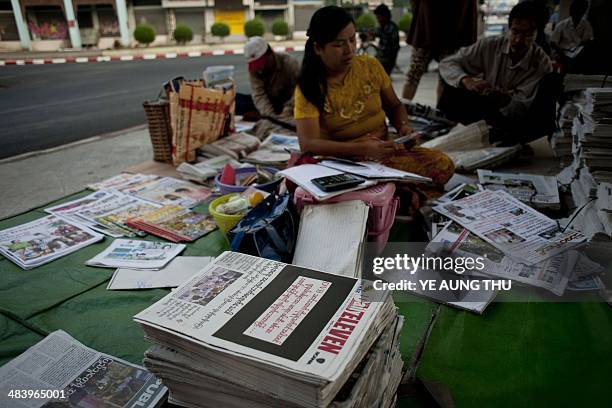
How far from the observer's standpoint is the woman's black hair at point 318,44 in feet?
6.21

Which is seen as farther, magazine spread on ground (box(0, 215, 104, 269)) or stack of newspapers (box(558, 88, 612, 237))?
magazine spread on ground (box(0, 215, 104, 269))

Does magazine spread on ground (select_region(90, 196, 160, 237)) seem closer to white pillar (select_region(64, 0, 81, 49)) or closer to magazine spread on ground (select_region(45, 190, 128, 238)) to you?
magazine spread on ground (select_region(45, 190, 128, 238))

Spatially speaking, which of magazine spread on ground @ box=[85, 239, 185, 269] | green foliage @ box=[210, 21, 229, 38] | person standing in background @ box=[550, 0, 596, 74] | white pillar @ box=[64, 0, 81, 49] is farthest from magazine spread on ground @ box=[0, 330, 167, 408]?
green foliage @ box=[210, 21, 229, 38]

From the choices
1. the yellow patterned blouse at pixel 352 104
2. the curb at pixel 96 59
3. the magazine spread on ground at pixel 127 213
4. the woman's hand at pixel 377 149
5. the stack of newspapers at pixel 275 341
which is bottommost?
the magazine spread on ground at pixel 127 213

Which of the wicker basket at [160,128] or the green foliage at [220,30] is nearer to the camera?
the wicker basket at [160,128]

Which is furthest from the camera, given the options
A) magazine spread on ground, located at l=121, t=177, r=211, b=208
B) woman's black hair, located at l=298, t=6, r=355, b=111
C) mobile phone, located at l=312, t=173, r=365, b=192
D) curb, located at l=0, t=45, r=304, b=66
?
curb, located at l=0, t=45, r=304, b=66

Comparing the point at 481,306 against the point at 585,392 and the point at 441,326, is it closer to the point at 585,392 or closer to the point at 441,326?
the point at 441,326

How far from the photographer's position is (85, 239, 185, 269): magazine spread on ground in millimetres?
1781

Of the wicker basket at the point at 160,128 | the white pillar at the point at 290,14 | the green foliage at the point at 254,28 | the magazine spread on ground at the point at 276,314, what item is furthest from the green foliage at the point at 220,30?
the magazine spread on ground at the point at 276,314

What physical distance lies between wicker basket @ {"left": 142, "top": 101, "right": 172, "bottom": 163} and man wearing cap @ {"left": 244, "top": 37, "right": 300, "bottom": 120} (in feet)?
2.84

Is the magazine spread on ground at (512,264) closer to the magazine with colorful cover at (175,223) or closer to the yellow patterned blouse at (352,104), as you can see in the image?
the yellow patterned blouse at (352,104)

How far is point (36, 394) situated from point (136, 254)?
0.79m

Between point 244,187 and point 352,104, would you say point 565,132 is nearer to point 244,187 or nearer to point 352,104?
point 352,104

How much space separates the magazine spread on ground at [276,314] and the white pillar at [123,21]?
3496mm
